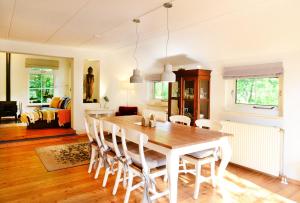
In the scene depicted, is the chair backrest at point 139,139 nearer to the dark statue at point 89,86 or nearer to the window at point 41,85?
the dark statue at point 89,86

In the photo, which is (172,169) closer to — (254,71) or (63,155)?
(254,71)

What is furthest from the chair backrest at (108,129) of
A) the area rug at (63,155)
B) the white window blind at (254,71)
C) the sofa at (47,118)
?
the sofa at (47,118)

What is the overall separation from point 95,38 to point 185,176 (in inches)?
125

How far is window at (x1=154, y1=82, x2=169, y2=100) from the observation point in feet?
17.1

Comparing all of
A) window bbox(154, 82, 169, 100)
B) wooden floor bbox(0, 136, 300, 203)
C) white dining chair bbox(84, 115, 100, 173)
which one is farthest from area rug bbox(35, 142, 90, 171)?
window bbox(154, 82, 169, 100)

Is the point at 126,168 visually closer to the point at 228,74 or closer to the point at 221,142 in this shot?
the point at 221,142

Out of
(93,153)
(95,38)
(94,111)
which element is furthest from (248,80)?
(94,111)

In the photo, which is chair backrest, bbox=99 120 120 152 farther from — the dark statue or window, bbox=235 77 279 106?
the dark statue

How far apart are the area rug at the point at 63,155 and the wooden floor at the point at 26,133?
2.54 feet

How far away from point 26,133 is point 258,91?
5.24 meters

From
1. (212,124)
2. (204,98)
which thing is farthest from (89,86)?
(212,124)

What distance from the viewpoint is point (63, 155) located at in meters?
3.93

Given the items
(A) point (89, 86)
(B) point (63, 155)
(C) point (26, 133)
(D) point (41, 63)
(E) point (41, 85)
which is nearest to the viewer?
(B) point (63, 155)

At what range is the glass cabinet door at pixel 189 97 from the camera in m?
3.99
